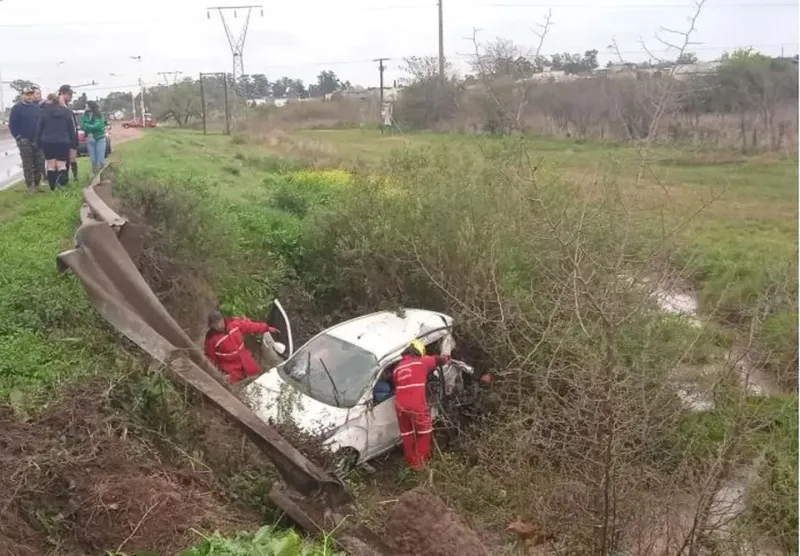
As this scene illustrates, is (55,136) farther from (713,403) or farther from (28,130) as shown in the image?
(713,403)

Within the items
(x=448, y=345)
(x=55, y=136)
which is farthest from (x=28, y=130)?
(x=448, y=345)

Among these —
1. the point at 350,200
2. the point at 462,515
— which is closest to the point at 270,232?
the point at 350,200

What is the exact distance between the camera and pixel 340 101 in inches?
2094

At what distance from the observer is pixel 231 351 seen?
9.79 meters

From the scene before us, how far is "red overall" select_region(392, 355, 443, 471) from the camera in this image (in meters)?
9.39

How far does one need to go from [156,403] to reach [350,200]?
700cm

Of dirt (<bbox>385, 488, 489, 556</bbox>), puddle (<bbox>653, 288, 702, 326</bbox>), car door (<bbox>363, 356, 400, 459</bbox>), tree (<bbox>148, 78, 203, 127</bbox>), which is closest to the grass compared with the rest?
puddle (<bbox>653, 288, 702, 326</bbox>)

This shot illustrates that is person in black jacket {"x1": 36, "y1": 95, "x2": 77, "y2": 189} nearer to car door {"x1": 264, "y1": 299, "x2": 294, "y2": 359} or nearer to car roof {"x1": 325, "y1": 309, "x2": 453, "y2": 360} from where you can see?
car door {"x1": 264, "y1": 299, "x2": 294, "y2": 359}

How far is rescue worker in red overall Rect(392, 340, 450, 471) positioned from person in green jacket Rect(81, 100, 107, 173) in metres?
8.35

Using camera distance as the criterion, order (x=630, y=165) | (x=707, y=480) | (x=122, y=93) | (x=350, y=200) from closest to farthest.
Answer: (x=707, y=480) < (x=630, y=165) < (x=350, y=200) < (x=122, y=93)

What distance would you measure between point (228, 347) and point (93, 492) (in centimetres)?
408

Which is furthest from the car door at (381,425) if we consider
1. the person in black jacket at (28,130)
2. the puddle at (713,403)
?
the person in black jacket at (28,130)

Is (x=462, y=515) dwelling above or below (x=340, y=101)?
below

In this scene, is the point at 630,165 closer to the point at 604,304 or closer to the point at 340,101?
the point at 604,304
